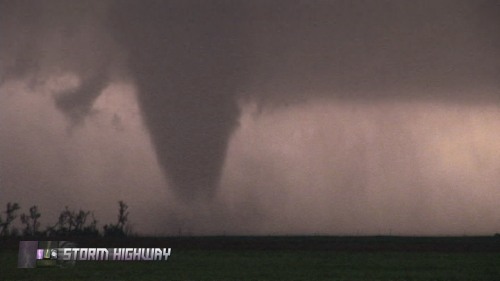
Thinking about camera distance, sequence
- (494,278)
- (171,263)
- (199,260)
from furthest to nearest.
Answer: (199,260) < (171,263) < (494,278)

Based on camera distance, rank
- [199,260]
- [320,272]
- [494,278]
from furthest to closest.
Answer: [199,260] → [320,272] → [494,278]

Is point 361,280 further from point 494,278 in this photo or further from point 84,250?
point 84,250

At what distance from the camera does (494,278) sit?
34.2m

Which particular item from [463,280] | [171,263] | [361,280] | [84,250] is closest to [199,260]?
[171,263]

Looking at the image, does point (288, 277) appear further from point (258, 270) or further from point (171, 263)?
point (171, 263)

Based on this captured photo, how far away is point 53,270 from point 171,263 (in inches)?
360

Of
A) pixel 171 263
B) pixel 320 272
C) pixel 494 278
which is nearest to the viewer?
pixel 494 278

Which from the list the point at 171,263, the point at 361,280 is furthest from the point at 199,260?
the point at 361,280

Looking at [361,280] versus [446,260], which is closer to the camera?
[361,280]

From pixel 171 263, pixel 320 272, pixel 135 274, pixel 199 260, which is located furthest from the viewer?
pixel 199 260

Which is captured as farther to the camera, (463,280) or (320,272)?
(320,272)

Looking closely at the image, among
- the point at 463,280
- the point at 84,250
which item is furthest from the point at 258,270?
the point at 84,250

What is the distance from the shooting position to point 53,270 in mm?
38938

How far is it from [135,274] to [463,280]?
18586 millimetres
